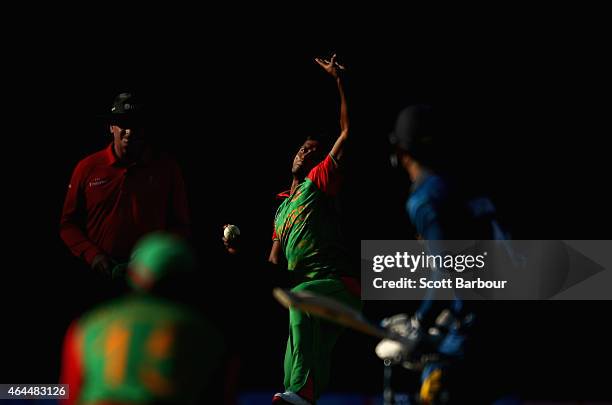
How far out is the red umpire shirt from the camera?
28.5 ft

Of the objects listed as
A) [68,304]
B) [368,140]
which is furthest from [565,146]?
[68,304]

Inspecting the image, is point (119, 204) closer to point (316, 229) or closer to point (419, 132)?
point (316, 229)

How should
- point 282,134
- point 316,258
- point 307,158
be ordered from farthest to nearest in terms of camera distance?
point 282,134, point 307,158, point 316,258

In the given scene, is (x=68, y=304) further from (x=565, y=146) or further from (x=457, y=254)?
(x=457, y=254)

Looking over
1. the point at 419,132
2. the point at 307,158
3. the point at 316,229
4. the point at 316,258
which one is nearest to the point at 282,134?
the point at 307,158

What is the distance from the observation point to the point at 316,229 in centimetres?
867

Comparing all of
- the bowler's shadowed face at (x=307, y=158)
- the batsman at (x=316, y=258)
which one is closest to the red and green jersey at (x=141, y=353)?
the batsman at (x=316, y=258)

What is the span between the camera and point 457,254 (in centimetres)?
562

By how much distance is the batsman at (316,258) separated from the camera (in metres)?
8.34

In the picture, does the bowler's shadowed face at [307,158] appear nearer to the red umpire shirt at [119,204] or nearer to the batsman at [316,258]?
the batsman at [316,258]

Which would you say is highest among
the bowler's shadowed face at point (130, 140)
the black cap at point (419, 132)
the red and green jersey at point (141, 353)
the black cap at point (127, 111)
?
the black cap at point (127, 111)

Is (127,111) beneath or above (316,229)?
above

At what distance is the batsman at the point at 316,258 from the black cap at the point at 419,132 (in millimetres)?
2727

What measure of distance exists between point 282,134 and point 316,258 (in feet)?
6.73
